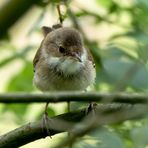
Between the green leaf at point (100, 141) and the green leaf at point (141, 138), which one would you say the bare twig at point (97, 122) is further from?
the green leaf at point (100, 141)

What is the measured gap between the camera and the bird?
3361mm

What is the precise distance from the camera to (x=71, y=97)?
148cm

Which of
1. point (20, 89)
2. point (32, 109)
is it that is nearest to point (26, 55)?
point (20, 89)

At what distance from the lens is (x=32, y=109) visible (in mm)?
3523

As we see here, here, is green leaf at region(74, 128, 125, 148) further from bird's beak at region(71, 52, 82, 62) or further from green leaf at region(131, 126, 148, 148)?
bird's beak at region(71, 52, 82, 62)

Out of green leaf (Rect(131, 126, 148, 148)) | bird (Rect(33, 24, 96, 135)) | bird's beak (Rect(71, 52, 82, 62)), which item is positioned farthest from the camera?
bird (Rect(33, 24, 96, 135))

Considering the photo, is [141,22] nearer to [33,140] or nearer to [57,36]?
[57,36]

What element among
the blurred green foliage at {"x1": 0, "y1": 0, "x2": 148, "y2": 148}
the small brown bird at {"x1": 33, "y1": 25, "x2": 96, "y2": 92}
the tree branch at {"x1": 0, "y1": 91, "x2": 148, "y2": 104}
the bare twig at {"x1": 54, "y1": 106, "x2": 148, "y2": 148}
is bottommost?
the small brown bird at {"x1": 33, "y1": 25, "x2": 96, "y2": 92}

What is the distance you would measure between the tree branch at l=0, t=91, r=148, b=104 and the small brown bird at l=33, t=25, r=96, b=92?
1.75 meters

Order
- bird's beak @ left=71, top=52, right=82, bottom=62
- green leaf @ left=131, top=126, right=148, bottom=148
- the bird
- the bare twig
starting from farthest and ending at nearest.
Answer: the bird
bird's beak @ left=71, top=52, right=82, bottom=62
green leaf @ left=131, top=126, right=148, bottom=148
the bare twig

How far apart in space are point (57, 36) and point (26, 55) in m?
0.50

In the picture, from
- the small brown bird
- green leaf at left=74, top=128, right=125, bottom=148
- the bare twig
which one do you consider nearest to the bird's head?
the small brown bird

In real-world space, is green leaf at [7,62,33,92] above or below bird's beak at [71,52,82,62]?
below

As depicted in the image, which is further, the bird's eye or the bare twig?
the bird's eye
